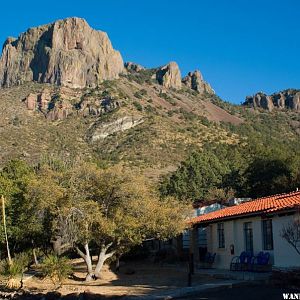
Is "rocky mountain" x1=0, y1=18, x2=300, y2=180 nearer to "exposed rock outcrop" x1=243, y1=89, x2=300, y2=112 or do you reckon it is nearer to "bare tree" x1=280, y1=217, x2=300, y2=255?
"exposed rock outcrop" x1=243, y1=89, x2=300, y2=112

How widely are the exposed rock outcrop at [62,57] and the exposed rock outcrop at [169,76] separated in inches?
594

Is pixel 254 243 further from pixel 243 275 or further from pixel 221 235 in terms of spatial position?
pixel 221 235

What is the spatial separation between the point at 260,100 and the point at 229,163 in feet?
356

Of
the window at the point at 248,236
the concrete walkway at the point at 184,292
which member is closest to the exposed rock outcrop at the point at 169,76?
the window at the point at 248,236

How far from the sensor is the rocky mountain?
82875mm

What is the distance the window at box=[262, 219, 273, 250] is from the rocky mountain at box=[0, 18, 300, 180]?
136 ft

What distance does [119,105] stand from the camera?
106 m

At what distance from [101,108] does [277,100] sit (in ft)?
261

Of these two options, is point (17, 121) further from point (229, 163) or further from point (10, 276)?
point (10, 276)

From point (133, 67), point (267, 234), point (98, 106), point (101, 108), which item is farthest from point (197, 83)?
point (267, 234)

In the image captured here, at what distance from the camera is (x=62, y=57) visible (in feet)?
456

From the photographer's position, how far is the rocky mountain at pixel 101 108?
272 feet

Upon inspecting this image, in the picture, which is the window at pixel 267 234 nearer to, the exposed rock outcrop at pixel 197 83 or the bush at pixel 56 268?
the bush at pixel 56 268

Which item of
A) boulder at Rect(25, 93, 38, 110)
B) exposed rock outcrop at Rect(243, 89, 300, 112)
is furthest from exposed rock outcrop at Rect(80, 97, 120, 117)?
exposed rock outcrop at Rect(243, 89, 300, 112)
